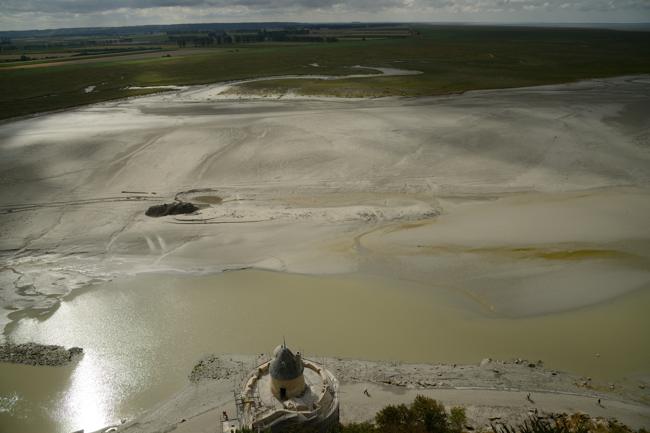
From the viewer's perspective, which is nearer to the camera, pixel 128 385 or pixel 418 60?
pixel 128 385

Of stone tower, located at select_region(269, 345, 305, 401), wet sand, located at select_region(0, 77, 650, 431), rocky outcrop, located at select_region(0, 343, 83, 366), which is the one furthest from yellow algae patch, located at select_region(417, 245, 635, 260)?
rocky outcrop, located at select_region(0, 343, 83, 366)

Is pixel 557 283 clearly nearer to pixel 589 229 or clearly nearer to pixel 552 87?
pixel 589 229

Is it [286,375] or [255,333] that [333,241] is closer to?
[255,333]

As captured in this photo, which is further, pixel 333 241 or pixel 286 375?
pixel 333 241

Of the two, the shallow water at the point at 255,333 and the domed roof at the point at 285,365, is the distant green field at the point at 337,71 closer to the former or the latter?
the shallow water at the point at 255,333

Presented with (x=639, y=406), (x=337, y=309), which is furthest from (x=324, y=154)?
(x=639, y=406)

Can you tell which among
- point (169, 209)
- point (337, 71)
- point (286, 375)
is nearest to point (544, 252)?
point (286, 375)
